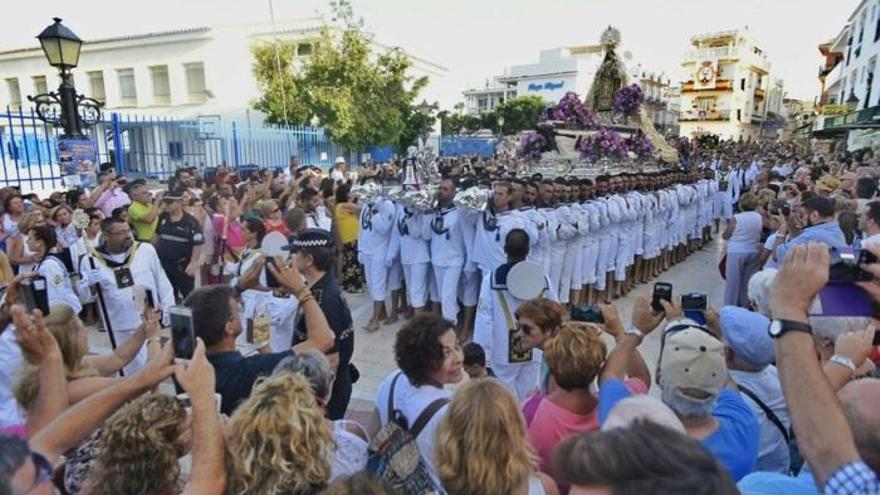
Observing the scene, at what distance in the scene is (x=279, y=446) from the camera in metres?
1.70

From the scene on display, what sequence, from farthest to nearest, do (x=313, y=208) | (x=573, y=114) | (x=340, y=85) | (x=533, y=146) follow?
(x=340, y=85), (x=573, y=114), (x=533, y=146), (x=313, y=208)

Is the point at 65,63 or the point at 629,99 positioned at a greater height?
the point at 629,99

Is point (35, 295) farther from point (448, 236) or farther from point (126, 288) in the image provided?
point (448, 236)

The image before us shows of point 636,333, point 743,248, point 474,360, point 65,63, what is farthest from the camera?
point 65,63

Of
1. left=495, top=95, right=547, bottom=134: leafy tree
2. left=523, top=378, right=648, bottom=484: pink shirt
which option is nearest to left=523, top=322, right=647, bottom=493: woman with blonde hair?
left=523, top=378, right=648, bottom=484: pink shirt

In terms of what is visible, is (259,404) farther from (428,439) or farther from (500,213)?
(500,213)

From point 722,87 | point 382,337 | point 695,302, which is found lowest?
point 382,337

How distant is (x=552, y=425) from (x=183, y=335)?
1573 millimetres

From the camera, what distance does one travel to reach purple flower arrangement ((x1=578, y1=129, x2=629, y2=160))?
38.2 ft

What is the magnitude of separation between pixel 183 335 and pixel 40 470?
62cm

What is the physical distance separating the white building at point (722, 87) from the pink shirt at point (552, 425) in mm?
72276

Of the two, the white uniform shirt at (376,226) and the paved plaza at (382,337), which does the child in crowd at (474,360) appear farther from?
the white uniform shirt at (376,226)

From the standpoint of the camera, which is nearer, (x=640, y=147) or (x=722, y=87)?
(x=640, y=147)

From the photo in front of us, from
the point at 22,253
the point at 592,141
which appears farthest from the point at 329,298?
the point at 592,141
